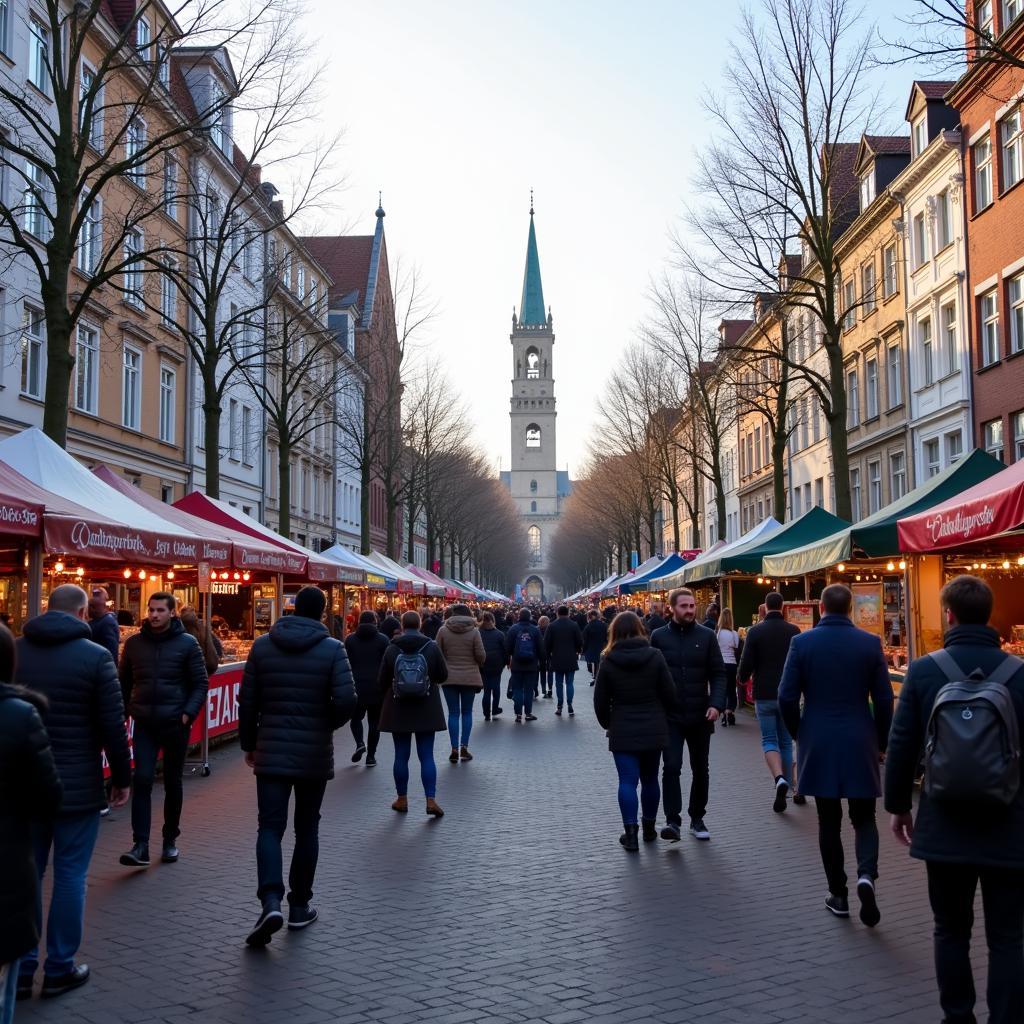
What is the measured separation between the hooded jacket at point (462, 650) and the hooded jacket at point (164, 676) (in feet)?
18.4

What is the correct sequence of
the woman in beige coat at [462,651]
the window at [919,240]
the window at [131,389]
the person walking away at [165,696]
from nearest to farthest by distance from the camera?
the person walking away at [165,696]
the woman in beige coat at [462,651]
the window at [131,389]
the window at [919,240]

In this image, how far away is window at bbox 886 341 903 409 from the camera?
34.4m

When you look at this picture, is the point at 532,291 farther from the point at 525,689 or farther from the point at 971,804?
the point at 971,804

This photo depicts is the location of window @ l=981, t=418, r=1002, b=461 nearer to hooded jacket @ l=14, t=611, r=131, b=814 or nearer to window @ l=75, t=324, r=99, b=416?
window @ l=75, t=324, r=99, b=416

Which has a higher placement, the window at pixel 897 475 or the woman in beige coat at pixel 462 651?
the window at pixel 897 475

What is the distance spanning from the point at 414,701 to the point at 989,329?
71.8 ft

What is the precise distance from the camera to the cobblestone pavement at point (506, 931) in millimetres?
5191

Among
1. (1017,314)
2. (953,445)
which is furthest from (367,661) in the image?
(953,445)

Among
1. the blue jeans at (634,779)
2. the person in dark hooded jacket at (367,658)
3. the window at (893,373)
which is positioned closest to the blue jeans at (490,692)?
the person in dark hooded jacket at (367,658)

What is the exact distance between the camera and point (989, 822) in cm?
425

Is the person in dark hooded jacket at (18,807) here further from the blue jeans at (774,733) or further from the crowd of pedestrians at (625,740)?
the blue jeans at (774,733)

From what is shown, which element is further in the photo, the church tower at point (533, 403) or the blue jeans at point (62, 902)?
the church tower at point (533, 403)

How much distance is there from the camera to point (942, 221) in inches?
1193

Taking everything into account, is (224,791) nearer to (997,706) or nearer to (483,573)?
(997,706)
